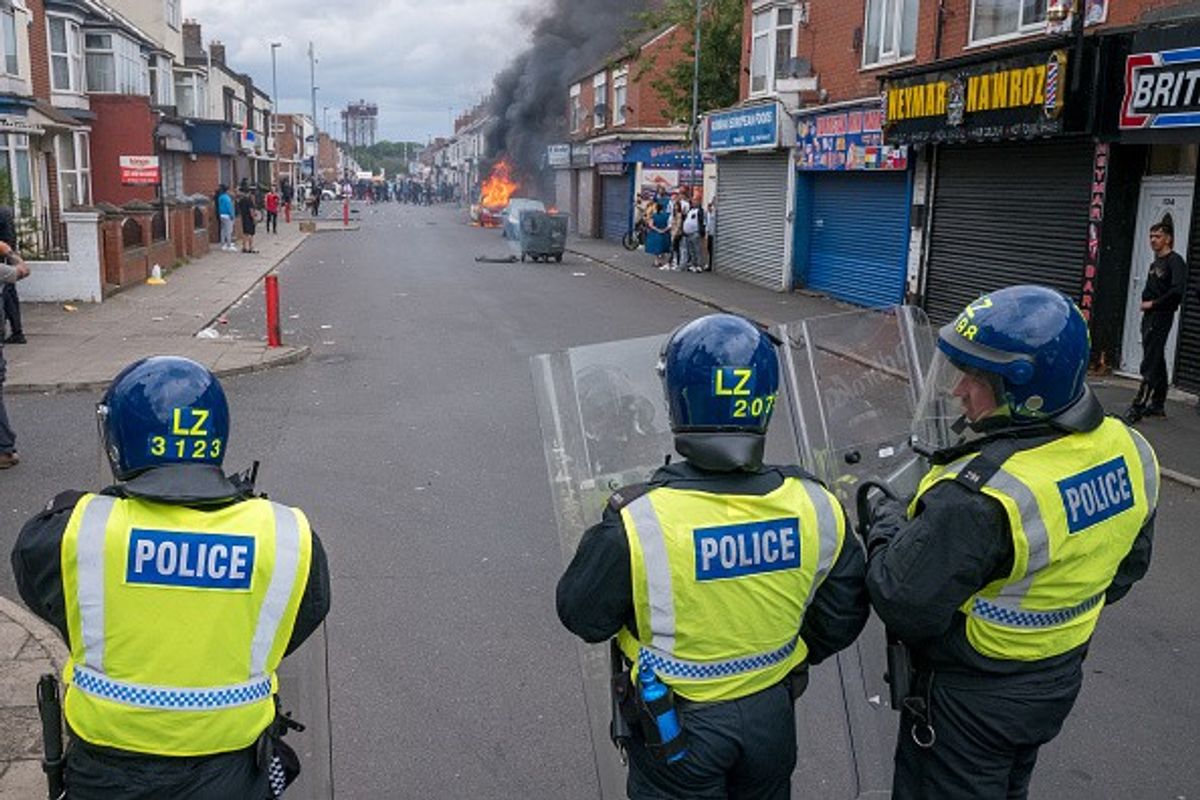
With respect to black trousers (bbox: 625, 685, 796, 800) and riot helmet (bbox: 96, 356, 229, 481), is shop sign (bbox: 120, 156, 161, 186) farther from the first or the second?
black trousers (bbox: 625, 685, 796, 800)

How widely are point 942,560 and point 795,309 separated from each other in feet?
55.6

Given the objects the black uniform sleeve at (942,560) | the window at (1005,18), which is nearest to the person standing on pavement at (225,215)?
the window at (1005,18)

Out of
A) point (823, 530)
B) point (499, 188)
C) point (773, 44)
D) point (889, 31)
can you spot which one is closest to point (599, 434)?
point (823, 530)

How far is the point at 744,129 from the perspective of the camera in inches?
896

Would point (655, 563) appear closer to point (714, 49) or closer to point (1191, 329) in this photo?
point (1191, 329)

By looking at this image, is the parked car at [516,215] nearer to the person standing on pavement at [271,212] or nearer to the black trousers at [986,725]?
the person standing on pavement at [271,212]

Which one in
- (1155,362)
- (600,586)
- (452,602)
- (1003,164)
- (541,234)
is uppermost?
(1003,164)

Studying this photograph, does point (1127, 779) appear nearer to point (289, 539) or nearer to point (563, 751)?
point (563, 751)

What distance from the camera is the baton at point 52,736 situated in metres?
2.50

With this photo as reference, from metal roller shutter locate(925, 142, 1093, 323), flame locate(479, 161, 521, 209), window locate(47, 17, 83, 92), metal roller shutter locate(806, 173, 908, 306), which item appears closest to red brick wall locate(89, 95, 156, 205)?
window locate(47, 17, 83, 92)

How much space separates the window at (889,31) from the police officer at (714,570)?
15.8 m

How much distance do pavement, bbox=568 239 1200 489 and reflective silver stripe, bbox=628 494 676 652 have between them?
692 cm

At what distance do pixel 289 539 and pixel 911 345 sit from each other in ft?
7.13

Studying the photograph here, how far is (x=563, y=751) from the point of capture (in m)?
4.32
